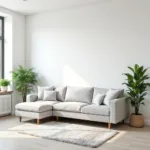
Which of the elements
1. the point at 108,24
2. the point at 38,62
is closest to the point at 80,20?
the point at 108,24

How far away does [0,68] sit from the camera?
6.49m

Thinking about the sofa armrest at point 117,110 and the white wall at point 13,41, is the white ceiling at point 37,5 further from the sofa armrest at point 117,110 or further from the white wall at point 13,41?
the sofa armrest at point 117,110

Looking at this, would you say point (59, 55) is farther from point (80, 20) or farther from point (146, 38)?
point (146, 38)

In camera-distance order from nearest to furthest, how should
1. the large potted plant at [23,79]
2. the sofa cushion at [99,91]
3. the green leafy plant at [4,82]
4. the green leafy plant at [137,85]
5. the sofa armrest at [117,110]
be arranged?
the sofa armrest at [117,110], the green leafy plant at [137,85], the sofa cushion at [99,91], the green leafy plant at [4,82], the large potted plant at [23,79]

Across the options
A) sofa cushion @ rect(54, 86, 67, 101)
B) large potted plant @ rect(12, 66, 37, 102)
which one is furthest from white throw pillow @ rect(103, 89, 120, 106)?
large potted plant @ rect(12, 66, 37, 102)

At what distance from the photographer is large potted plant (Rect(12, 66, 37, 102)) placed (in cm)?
613

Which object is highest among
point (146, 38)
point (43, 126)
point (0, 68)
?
point (146, 38)

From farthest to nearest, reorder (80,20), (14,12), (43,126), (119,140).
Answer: (14,12)
(80,20)
(43,126)
(119,140)

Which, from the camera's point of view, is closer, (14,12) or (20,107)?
(20,107)

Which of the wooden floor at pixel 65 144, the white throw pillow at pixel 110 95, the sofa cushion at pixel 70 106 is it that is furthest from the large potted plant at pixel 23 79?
the white throw pillow at pixel 110 95

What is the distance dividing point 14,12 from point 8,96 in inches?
96.4

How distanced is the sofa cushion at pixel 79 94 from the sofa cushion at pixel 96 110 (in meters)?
0.53

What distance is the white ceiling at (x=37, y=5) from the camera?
5.49m

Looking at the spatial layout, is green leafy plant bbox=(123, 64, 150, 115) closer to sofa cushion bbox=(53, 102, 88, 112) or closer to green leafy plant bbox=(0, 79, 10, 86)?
sofa cushion bbox=(53, 102, 88, 112)
